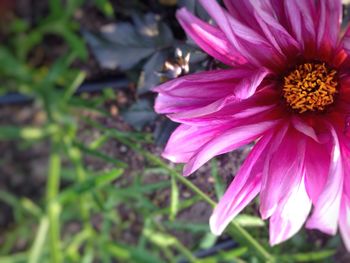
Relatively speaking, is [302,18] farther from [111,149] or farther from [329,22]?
[111,149]

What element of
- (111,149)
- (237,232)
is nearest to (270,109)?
(237,232)

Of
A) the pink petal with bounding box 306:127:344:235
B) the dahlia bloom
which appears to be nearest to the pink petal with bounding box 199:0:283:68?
the dahlia bloom

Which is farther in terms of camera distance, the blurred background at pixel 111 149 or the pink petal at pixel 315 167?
the blurred background at pixel 111 149

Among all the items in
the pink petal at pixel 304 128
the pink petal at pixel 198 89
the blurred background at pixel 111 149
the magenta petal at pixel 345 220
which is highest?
the pink petal at pixel 198 89

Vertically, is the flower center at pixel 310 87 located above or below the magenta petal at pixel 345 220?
above

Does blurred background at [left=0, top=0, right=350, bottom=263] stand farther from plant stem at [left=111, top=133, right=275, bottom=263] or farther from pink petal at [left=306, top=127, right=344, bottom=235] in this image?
pink petal at [left=306, top=127, right=344, bottom=235]

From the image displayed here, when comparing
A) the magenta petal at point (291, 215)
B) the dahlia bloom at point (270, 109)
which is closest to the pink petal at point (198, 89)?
the dahlia bloom at point (270, 109)

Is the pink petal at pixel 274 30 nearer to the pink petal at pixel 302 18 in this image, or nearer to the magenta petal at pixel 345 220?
the pink petal at pixel 302 18
